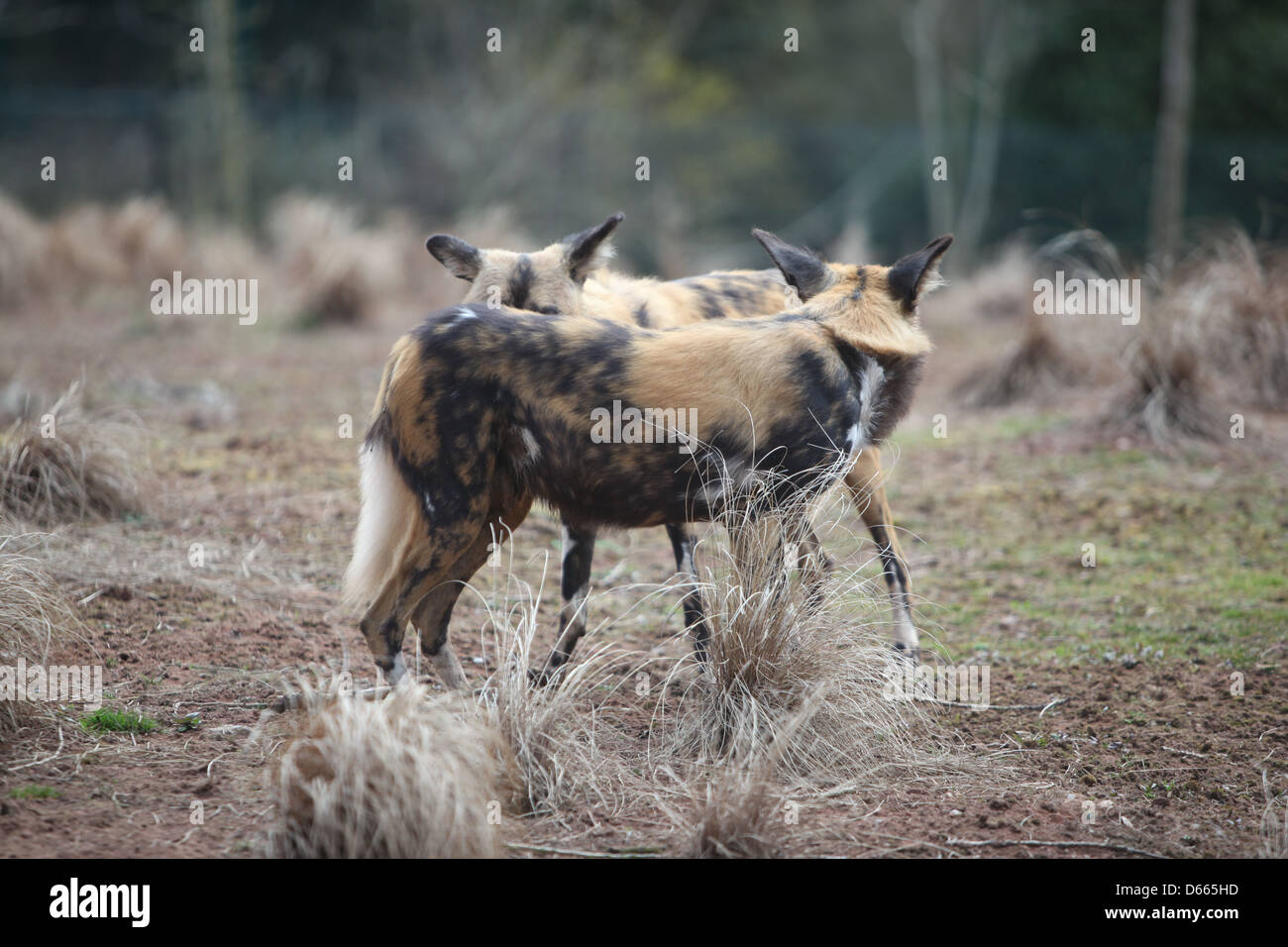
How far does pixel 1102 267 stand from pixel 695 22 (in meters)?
18.8

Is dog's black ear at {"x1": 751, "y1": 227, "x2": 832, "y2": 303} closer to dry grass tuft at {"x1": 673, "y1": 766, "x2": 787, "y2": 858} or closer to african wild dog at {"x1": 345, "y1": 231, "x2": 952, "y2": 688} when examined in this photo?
african wild dog at {"x1": 345, "y1": 231, "x2": 952, "y2": 688}

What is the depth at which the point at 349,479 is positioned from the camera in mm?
6469

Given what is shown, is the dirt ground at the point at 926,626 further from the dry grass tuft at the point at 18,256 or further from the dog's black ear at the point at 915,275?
the dry grass tuft at the point at 18,256

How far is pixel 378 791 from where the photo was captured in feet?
8.52

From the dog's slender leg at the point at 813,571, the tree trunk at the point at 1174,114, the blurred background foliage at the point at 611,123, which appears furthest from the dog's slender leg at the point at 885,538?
the blurred background foliage at the point at 611,123

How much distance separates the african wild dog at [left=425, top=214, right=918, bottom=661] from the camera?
14.9ft

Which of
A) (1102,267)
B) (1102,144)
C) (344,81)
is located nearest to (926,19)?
(1102,144)

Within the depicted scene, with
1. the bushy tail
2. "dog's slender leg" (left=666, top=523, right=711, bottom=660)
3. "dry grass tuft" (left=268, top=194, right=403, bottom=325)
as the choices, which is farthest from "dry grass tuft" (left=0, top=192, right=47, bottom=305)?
"dog's slender leg" (left=666, top=523, right=711, bottom=660)

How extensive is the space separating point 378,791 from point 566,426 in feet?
4.52

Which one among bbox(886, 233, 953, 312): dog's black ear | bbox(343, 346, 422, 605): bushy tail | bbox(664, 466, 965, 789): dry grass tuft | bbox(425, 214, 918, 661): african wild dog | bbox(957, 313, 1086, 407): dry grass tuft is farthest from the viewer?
bbox(957, 313, 1086, 407): dry grass tuft

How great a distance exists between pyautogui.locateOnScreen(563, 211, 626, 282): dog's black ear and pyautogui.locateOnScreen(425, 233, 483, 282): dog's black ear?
0.41 metres

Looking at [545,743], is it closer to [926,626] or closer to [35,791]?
[35,791]

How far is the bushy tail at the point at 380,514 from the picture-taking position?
3715 mm
